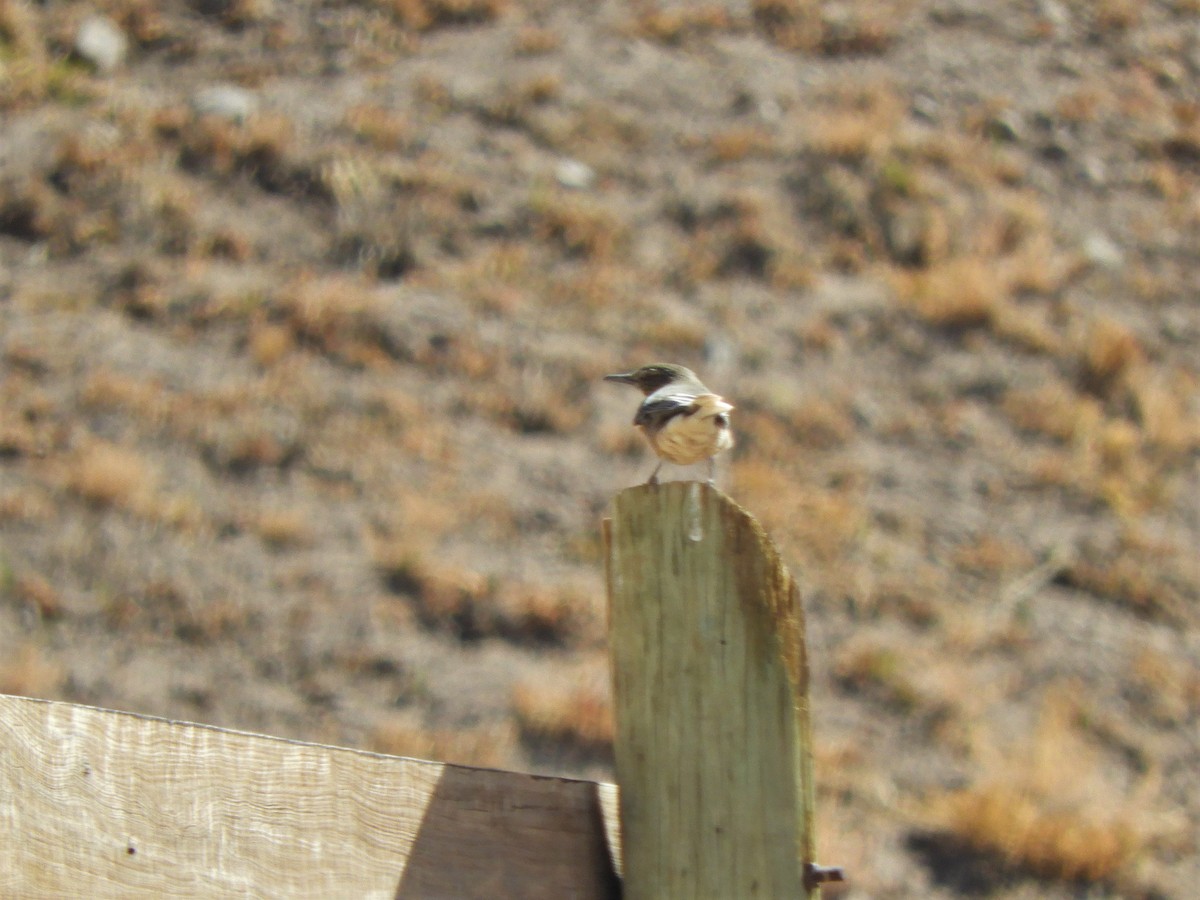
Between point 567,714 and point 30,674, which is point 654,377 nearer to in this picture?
point 567,714

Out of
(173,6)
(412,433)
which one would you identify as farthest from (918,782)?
(173,6)

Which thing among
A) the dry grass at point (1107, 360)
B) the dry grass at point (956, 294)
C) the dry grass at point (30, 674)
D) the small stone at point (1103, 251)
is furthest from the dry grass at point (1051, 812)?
the small stone at point (1103, 251)

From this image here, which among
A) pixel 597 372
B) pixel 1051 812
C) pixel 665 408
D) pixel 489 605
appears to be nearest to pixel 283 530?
pixel 489 605

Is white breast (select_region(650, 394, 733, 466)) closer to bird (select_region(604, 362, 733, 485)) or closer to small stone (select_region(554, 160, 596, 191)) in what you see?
bird (select_region(604, 362, 733, 485))

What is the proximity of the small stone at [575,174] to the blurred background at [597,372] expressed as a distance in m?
0.05

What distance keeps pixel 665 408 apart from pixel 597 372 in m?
6.09

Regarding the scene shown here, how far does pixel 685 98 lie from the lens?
11797 millimetres

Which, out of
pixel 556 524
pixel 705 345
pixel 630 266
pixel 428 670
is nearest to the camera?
pixel 428 670

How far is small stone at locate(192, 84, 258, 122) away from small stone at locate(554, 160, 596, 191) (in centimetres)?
252

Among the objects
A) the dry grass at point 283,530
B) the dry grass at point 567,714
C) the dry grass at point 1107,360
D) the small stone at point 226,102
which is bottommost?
the dry grass at point 567,714

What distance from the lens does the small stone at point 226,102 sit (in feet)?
35.2

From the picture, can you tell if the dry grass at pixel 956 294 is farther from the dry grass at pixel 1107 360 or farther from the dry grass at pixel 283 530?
the dry grass at pixel 283 530

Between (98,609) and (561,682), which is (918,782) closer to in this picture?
(561,682)

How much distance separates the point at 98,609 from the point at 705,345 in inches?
168
